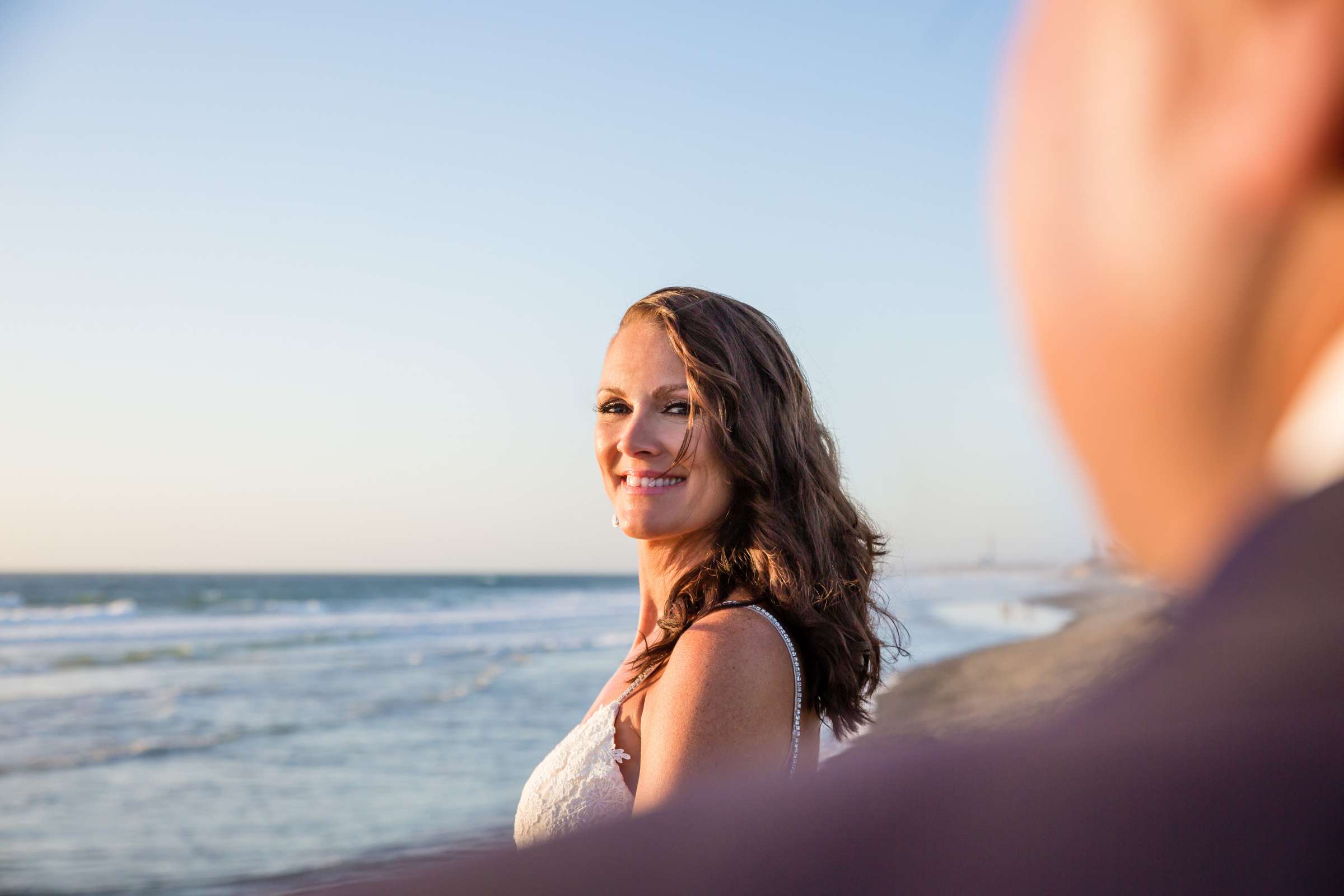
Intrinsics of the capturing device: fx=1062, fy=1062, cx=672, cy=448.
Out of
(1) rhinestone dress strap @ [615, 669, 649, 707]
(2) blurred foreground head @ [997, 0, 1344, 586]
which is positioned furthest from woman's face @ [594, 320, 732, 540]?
(2) blurred foreground head @ [997, 0, 1344, 586]

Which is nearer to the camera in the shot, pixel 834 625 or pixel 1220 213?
pixel 1220 213

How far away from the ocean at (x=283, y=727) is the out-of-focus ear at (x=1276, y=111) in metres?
0.24

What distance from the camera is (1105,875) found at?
20 cm

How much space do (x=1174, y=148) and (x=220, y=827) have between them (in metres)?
11.8

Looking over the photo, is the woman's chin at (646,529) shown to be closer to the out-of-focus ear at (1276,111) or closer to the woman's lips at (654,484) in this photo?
the woman's lips at (654,484)

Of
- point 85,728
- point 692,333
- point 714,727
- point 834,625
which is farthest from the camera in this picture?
A: point 85,728

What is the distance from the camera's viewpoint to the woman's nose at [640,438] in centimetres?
336

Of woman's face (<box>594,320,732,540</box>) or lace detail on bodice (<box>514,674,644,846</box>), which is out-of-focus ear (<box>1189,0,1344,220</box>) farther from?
woman's face (<box>594,320,732,540</box>)

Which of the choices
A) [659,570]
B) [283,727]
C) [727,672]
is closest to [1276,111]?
[727,672]

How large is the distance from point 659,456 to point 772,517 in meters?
0.41

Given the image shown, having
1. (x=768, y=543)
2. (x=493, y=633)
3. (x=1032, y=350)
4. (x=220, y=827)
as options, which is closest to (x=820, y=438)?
(x=768, y=543)

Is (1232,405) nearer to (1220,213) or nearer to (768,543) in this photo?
(1220,213)

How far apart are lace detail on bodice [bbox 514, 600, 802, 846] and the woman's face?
18.7 inches

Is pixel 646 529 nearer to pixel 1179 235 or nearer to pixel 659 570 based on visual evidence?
pixel 659 570
